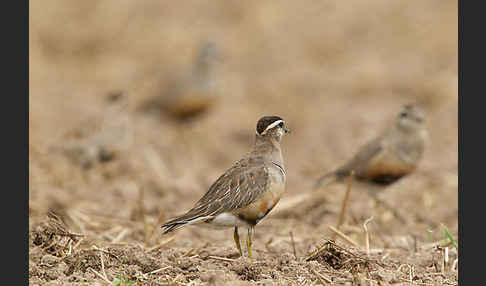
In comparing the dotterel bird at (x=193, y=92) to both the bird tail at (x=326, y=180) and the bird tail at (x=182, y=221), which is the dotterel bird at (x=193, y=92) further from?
the bird tail at (x=182, y=221)

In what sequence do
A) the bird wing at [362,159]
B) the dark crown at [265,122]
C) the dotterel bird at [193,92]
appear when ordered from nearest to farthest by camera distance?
the dark crown at [265,122] → the bird wing at [362,159] → the dotterel bird at [193,92]

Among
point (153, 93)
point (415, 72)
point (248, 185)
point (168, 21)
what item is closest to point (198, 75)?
point (153, 93)

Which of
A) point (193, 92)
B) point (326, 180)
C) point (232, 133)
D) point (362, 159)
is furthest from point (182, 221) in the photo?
point (232, 133)

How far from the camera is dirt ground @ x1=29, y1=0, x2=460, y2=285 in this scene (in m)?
5.11

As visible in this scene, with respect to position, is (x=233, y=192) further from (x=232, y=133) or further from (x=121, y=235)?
(x=232, y=133)

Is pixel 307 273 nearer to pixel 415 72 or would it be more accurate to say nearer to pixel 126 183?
pixel 126 183

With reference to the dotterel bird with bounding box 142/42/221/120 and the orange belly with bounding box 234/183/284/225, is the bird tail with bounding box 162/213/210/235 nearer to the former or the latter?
the orange belly with bounding box 234/183/284/225

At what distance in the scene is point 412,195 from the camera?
9633 mm

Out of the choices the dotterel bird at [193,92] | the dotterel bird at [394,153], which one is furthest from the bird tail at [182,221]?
the dotterel bird at [193,92]

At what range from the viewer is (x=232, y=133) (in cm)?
1323

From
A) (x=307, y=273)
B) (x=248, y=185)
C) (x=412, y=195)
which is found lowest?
(x=412, y=195)

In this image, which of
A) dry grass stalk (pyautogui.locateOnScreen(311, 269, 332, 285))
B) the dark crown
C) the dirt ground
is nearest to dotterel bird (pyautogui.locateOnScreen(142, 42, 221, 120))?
the dirt ground

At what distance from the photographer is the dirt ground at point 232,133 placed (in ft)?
16.8

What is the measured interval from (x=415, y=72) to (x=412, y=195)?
580 cm
